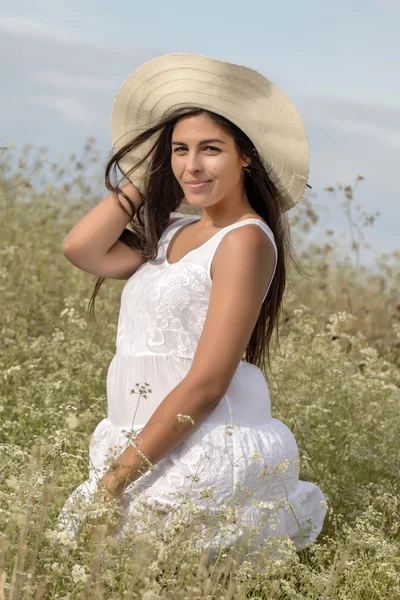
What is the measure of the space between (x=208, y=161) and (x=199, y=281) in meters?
0.45

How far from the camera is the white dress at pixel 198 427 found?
131 inches

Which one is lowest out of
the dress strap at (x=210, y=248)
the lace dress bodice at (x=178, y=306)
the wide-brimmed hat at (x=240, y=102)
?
the lace dress bodice at (x=178, y=306)

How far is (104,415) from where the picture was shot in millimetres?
4348

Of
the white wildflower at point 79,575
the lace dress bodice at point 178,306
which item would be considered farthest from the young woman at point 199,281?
the white wildflower at point 79,575

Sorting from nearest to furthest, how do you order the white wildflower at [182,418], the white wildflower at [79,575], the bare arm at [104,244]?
1. the white wildflower at [79,575]
2. the white wildflower at [182,418]
3. the bare arm at [104,244]

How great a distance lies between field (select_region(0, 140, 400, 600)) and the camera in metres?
2.82

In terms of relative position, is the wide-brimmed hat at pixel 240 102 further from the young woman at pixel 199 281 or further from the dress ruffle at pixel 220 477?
the dress ruffle at pixel 220 477

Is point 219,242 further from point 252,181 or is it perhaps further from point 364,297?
point 364,297

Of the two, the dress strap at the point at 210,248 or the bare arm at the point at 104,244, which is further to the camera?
the bare arm at the point at 104,244

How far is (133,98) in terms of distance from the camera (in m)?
3.96

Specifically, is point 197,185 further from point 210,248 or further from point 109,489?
point 109,489

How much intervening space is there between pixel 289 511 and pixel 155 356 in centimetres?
76

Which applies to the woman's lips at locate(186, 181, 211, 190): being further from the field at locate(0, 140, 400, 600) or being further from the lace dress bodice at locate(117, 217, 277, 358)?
the field at locate(0, 140, 400, 600)

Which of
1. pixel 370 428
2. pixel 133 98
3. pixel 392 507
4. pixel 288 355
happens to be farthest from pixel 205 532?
pixel 370 428
